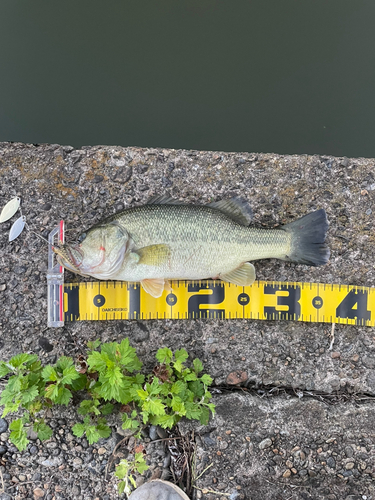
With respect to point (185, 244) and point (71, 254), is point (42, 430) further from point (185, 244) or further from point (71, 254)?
point (185, 244)

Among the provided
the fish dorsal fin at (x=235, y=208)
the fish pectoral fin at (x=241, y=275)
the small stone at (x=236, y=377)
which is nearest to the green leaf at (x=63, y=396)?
the small stone at (x=236, y=377)

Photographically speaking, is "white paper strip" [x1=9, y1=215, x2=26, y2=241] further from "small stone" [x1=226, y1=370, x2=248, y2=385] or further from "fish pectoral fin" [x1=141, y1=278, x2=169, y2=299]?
"small stone" [x1=226, y1=370, x2=248, y2=385]

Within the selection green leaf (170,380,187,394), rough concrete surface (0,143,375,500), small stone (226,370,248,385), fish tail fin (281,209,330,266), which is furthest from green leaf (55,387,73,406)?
fish tail fin (281,209,330,266)

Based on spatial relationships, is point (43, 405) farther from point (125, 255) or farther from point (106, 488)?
point (125, 255)

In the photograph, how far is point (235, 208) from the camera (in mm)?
3146

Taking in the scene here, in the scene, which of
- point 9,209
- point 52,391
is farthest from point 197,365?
point 9,209

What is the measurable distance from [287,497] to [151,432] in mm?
1259

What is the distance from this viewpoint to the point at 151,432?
3104 millimetres

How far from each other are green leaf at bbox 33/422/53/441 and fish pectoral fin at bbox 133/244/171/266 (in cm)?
154

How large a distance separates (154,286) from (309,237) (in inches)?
55.8

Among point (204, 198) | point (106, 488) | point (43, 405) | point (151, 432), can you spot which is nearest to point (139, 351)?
point (151, 432)

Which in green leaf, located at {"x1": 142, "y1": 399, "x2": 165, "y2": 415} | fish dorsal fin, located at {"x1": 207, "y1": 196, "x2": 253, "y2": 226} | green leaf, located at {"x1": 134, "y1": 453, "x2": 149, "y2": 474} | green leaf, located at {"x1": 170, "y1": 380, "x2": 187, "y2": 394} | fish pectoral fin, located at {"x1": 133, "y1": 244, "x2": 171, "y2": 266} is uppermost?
fish dorsal fin, located at {"x1": 207, "y1": 196, "x2": 253, "y2": 226}

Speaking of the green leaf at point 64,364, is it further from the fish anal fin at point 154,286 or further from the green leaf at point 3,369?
the fish anal fin at point 154,286

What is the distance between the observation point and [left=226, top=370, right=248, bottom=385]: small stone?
3279 mm
